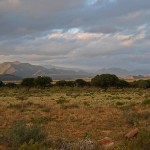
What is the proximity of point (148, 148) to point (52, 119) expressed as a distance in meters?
11.6

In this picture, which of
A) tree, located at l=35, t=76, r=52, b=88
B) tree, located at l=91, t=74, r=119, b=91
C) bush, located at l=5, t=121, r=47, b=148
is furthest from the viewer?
tree, located at l=35, t=76, r=52, b=88

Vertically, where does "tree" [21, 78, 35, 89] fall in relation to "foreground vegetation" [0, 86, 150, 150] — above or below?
above

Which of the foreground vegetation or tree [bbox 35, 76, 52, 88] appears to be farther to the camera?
tree [bbox 35, 76, 52, 88]

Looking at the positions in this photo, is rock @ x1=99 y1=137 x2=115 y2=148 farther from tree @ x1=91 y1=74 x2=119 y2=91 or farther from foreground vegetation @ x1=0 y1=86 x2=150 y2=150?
tree @ x1=91 y1=74 x2=119 y2=91

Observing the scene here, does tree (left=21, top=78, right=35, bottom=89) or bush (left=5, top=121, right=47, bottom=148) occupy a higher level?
tree (left=21, top=78, right=35, bottom=89)

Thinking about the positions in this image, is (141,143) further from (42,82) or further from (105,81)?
(42,82)

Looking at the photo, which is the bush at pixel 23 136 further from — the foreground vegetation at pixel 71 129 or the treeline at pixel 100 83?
the treeline at pixel 100 83

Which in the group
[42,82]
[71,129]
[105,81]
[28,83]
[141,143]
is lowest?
[71,129]

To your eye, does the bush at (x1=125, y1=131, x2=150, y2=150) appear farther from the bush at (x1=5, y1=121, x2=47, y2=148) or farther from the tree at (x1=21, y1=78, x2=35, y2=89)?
the tree at (x1=21, y1=78, x2=35, y2=89)

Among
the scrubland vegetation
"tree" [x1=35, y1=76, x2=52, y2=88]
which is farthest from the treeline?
the scrubland vegetation

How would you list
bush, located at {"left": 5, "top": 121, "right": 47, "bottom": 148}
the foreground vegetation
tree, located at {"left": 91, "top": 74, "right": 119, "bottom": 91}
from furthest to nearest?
tree, located at {"left": 91, "top": 74, "right": 119, "bottom": 91}, bush, located at {"left": 5, "top": 121, "right": 47, "bottom": 148}, the foreground vegetation

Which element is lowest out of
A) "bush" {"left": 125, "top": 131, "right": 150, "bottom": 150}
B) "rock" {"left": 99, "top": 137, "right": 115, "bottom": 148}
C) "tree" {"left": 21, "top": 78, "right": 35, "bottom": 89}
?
"rock" {"left": 99, "top": 137, "right": 115, "bottom": 148}

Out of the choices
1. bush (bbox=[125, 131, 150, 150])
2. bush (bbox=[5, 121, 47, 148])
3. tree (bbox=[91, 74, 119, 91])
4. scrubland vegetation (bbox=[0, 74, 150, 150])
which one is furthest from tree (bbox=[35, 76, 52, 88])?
bush (bbox=[125, 131, 150, 150])

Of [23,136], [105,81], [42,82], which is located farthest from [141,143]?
[42,82]
